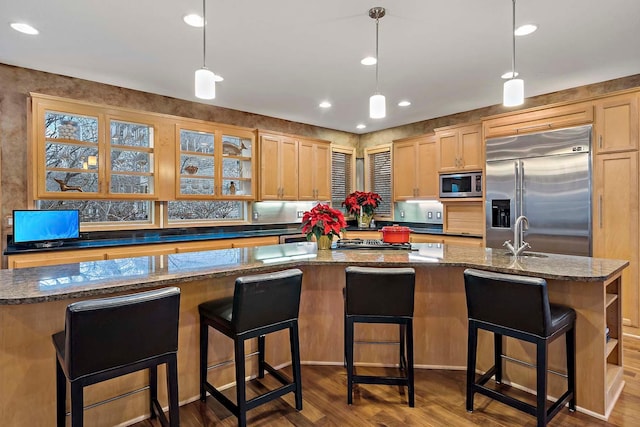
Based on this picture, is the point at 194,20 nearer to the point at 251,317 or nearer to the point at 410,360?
the point at 251,317

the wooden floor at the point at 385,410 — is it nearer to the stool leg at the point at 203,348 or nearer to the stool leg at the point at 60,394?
the stool leg at the point at 203,348

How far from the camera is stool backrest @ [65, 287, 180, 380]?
55.5 inches

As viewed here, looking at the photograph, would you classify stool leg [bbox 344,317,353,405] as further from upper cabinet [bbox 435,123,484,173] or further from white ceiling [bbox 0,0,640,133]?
upper cabinet [bbox 435,123,484,173]

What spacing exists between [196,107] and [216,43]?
1951 millimetres

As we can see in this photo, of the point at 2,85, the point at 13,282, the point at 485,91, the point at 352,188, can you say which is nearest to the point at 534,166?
the point at 485,91

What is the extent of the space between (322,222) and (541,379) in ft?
5.73

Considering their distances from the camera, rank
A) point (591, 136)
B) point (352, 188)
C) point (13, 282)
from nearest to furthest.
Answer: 1. point (13, 282)
2. point (591, 136)
3. point (352, 188)

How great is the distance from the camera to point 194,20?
264cm

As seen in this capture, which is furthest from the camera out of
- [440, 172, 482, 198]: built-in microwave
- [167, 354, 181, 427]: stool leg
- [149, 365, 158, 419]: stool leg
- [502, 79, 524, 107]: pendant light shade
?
[440, 172, 482, 198]: built-in microwave

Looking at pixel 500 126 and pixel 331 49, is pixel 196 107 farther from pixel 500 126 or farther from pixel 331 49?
pixel 500 126

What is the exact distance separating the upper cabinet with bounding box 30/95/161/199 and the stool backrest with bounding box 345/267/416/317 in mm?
3125

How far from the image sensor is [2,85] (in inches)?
137

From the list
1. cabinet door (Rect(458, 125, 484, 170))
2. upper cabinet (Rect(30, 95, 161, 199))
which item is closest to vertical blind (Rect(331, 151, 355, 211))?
cabinet door (Rect(458, 125, 484, 170))

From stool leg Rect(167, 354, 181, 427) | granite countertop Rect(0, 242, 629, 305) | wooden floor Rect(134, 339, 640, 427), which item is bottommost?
wooden floor Rect(134, 339, 640, 427)
